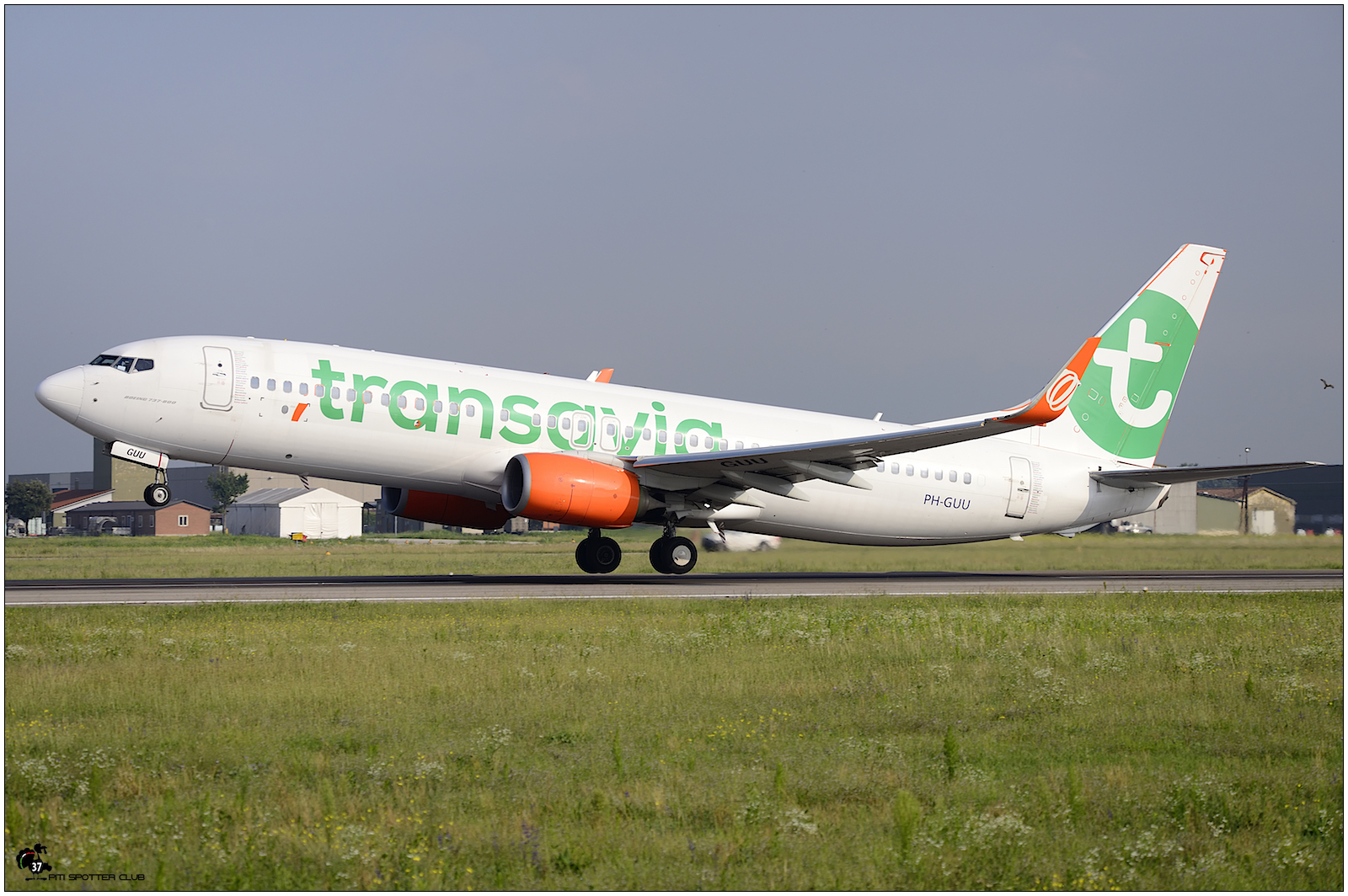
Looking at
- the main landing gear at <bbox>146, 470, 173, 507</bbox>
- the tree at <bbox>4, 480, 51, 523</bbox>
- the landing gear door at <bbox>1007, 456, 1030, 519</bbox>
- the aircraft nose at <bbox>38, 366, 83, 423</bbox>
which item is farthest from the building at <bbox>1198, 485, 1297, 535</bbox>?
the tree at <bbox>4, 480, 51, 523</bbox>

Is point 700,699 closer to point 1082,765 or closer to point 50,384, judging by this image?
point 1082,765

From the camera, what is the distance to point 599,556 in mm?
28516

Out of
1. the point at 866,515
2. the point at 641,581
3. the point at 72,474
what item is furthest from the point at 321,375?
the point at 72,474

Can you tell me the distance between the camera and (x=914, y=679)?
43.3ft

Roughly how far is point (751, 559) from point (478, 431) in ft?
24.6

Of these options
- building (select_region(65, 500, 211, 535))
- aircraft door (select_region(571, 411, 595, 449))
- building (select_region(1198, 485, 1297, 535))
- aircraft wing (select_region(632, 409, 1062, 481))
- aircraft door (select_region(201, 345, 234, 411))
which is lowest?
building (select_region(65, 500, 211, 535))

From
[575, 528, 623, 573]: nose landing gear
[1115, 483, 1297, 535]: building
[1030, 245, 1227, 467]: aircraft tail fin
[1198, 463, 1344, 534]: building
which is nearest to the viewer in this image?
[575, 528, 623, 573]: nose landing gear

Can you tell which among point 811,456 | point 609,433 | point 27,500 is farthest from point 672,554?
point 27,500

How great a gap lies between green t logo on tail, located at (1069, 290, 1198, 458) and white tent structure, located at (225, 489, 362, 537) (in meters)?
59.5

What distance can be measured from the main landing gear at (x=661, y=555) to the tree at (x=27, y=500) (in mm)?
80394

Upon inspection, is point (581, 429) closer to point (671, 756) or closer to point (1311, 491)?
point (671, 756)

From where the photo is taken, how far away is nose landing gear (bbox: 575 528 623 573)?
28.5 metres

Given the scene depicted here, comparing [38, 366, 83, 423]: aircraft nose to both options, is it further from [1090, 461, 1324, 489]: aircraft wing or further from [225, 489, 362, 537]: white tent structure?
[225, 489, 362, 537]: white tent structure

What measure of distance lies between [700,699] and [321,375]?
586 inches
